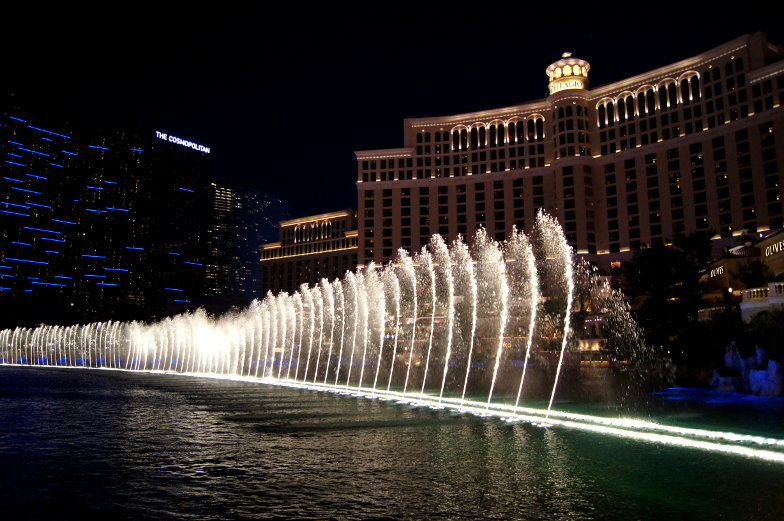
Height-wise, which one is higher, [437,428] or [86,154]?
[86,154]

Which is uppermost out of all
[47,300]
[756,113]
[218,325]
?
[756,113]

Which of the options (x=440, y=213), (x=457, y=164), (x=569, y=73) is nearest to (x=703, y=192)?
(x=569, y=73)

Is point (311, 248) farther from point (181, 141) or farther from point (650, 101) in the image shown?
point (650, 101)

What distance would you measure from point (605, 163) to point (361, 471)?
307ft

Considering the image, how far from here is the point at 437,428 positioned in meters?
19.5

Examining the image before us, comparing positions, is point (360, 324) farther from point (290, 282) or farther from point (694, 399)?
point (290, 282)

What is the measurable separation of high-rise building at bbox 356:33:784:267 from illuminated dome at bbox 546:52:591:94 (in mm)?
230

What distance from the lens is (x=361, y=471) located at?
12992mm

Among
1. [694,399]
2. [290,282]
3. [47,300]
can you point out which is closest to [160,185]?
[47,300]

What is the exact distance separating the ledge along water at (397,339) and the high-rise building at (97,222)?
30.0 m

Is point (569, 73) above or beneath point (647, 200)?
above

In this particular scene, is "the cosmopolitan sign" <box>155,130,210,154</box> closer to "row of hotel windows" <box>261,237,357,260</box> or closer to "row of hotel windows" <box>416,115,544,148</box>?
"row of hotel windows" <box>261,237,357,260</box>

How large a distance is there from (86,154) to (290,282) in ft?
204

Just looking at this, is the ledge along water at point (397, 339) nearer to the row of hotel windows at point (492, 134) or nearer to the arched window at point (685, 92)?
the row of hotel windows at point (492, 134)
